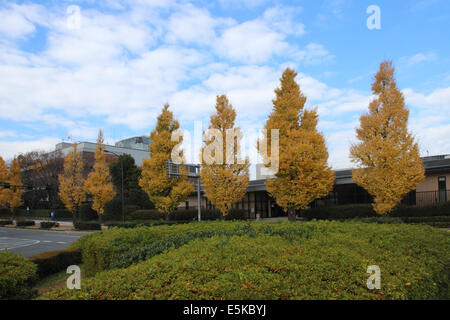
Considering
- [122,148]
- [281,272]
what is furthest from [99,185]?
[122,148]

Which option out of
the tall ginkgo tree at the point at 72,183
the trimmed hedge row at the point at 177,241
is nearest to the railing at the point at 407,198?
the trimmed hedge row at the point at 177,241

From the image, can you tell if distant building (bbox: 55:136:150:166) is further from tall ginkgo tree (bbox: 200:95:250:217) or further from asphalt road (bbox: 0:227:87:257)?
tall ginkgo tree (bbox: 200:95:250:217)

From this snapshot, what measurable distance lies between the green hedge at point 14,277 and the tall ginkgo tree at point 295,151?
49.8 ft

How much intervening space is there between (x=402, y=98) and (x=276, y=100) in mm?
7958

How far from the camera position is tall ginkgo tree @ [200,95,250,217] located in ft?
72.8

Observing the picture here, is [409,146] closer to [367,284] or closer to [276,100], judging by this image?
[276,100]

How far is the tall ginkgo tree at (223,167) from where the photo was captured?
22.2 m

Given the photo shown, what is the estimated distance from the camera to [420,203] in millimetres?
23469

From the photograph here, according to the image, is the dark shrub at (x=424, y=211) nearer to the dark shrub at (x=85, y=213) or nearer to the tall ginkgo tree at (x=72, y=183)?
the tall ginkgo tree at (x=72, y=183)

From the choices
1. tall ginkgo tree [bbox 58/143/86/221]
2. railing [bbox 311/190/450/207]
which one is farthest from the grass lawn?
tall ginkgo tree [bbox 58/143/86/221]

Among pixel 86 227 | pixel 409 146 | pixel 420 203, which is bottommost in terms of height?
pixel 86 227

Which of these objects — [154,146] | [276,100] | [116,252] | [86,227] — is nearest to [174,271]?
[116,252]

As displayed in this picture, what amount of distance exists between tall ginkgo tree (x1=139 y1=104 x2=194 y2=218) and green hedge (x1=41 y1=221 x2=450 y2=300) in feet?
66.4
